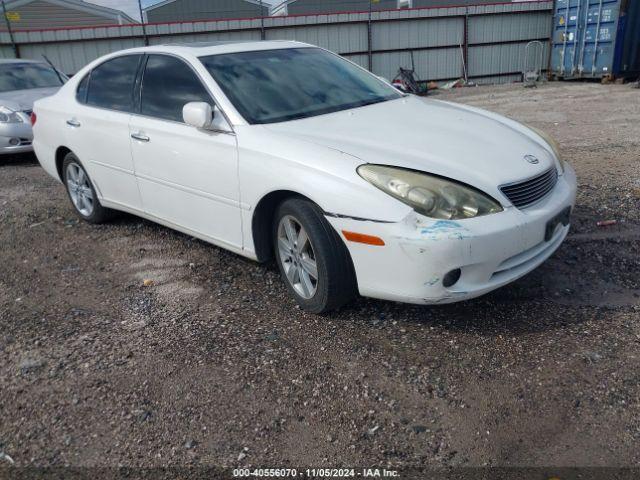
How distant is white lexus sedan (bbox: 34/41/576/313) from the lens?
2834mm

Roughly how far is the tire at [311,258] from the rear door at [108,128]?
1.62 m

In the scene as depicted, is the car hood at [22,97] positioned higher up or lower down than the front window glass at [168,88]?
lower down

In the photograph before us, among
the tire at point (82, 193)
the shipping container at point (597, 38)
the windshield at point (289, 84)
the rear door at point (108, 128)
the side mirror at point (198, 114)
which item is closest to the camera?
the side mirror at point (198, 114)

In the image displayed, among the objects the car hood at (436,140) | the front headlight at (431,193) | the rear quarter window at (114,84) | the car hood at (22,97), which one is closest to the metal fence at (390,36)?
the car hood at (22,97)

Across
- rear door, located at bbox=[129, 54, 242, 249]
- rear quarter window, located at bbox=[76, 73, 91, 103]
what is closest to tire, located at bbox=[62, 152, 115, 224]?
rear quarter window, located at bbox=[76, 73, 91, 103]

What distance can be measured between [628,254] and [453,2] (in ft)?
81.5

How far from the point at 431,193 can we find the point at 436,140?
55cm

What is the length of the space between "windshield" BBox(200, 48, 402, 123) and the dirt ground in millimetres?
1163

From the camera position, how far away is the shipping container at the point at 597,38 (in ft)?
47.8

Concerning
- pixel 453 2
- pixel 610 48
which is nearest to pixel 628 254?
pixel 610 48

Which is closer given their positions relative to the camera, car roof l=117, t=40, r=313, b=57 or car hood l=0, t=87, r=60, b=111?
car roof l=117, t=40, r=313, b=57

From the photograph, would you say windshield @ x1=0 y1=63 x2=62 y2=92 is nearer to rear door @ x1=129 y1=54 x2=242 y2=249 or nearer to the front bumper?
rear door @ x1=129 y1=54 x2=242 y2=249

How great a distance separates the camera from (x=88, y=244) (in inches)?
194

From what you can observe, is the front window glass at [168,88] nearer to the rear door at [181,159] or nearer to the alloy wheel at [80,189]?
the rear door at [181,159]
